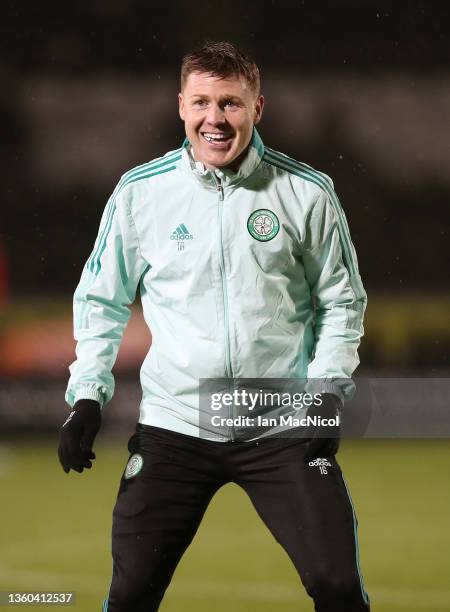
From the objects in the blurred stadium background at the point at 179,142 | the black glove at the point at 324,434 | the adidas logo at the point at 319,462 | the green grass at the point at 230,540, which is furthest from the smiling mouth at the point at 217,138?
the blurred stadium background at the point at 179,142

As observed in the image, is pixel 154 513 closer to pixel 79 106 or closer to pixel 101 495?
pixel 101 495

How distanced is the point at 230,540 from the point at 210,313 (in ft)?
8.93

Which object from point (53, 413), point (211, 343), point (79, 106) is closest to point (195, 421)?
point (211, 343)

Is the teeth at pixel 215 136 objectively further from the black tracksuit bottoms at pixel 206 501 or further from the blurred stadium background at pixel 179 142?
the blurred stadium background at pixel 179 142

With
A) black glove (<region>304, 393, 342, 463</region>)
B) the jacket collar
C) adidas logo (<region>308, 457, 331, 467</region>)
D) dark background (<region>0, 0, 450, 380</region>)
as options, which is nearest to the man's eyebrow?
the jacket collar

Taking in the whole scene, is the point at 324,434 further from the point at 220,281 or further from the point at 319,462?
the point at 220,281

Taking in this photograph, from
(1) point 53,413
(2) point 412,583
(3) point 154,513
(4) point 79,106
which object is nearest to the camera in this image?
(3) point 154,513

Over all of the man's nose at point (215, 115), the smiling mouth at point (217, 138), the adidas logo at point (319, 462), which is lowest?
the adidas logo at point (319, 462)

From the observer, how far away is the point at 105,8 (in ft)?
32.7

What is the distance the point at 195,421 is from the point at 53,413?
5289 millimetres

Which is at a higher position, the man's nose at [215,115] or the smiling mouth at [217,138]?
the man's nose at [215,115]

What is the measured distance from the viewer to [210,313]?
3.15 meters

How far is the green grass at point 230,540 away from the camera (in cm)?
468

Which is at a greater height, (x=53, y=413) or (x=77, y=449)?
(x=77, y=449)
